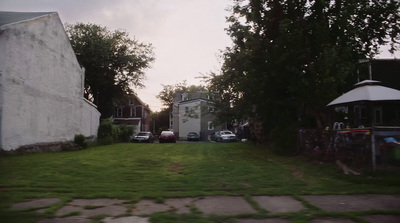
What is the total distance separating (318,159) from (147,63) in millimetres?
35743

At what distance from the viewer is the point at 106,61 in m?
38.2

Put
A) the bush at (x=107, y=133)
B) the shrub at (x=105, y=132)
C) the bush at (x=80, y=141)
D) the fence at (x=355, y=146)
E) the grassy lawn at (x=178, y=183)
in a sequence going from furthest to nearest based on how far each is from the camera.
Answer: the shrub at (x=105, y=132) < the bush at (x=107, y=133) < the bush at (x=80, y=141) < the fence at (x=355, y=146) < the grassy lawn at (x=178, y=183)

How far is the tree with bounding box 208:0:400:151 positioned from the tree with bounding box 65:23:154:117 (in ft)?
85.9

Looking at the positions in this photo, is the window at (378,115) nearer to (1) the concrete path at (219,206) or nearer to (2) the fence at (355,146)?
(2) the fence at (355,146)

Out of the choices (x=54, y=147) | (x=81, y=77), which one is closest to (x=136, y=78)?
(x=81, y=77)

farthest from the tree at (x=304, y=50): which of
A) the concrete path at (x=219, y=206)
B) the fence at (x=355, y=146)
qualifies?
the concrete path at (x=219, y=206)

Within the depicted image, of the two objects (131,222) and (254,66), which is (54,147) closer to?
(254,66)

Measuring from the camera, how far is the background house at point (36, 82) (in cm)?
1280

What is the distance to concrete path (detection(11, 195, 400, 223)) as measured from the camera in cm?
400

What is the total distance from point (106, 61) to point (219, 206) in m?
36.7

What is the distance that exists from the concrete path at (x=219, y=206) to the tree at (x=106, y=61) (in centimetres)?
3468

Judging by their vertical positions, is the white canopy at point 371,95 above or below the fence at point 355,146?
above

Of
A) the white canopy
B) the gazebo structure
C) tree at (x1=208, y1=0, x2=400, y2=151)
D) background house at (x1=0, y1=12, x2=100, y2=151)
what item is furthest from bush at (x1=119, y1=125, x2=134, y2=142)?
the white canopy

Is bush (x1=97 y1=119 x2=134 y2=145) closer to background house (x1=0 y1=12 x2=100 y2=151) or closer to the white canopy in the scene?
background house (x1=0 y1=12 x2=100 y2=151)
